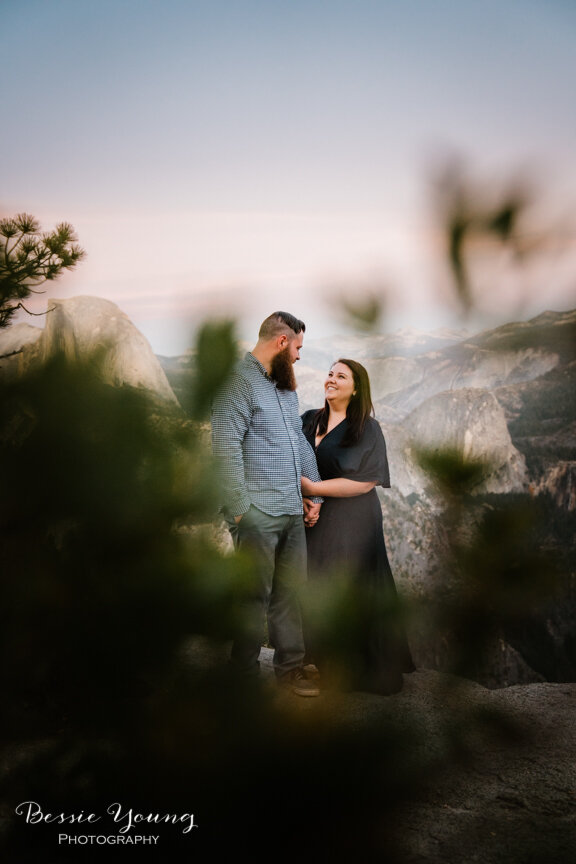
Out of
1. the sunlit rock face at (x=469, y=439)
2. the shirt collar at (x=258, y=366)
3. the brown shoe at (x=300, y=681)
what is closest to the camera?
the sunlit rock face at (x=469, y=439)

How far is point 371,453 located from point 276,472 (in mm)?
524

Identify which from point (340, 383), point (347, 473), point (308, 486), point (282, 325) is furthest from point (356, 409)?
point (282, 325)

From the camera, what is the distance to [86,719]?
34.9 inches

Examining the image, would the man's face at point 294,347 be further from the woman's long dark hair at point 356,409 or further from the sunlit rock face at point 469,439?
the sunlit rock face at point 469,439

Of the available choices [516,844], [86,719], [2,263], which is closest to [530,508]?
[86,719]

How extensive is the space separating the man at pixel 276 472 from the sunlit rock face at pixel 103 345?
4.35 feet

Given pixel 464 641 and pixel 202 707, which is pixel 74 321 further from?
pixel 464 641

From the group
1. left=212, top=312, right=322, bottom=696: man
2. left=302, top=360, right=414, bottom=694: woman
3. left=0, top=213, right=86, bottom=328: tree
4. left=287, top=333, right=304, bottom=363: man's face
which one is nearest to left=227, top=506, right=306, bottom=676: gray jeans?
left=212, top=312, right=322, bottom=696: man

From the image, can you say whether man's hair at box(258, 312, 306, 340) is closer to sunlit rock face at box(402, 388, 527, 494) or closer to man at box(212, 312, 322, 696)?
man at box(212, 312, 322, 696)

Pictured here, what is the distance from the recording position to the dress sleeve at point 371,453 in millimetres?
2791

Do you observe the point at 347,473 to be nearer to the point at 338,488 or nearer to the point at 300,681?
the point at 338,488

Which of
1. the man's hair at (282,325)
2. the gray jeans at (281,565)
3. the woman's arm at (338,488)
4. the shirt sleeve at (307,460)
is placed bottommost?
the gray jeans at (281,565)

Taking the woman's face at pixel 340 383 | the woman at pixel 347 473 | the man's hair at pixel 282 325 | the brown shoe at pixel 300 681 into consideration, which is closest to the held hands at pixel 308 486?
the woman at pixel 347 473

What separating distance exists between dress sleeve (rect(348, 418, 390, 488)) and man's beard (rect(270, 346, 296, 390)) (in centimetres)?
58
